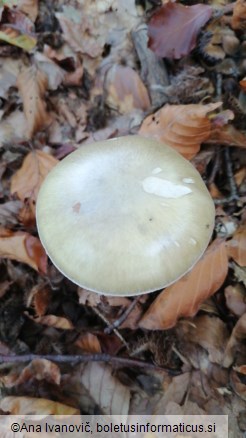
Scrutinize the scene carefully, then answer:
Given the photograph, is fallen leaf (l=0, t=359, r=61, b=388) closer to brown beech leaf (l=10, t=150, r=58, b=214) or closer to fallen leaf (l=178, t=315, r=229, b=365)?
fallen leaf (l=178, t=315, r=229, b=365)

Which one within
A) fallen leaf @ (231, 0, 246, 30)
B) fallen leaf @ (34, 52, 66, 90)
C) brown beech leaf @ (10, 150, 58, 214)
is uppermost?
fallen leaf @ (231, 0, 246, 30)

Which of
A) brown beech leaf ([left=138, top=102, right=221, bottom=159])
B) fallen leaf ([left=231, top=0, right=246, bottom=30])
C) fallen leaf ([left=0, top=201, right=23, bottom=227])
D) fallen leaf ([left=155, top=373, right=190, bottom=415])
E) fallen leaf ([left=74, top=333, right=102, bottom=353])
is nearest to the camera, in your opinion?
fallen leaf ([left=155, top=373, right=190, bottom=415])

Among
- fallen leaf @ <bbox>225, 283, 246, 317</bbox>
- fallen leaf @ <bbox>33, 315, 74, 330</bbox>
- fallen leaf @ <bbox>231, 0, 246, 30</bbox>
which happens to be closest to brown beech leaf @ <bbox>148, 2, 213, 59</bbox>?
fallen leaf @ <bbox>231, 0, 246, 30</bbox>

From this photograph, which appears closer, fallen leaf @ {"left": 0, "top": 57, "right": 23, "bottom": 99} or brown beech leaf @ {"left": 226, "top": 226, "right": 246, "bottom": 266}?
brown beech leaf @ {"left": 226, "top": 226, "right": 246, "bottom": 266}

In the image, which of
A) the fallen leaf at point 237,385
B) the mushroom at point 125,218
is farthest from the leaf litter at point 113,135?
the mushroom at point 125,218

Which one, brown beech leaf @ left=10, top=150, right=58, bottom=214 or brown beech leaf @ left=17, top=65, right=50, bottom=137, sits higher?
brown beech leaf @ left=17, top=65, right=50, bottom=137

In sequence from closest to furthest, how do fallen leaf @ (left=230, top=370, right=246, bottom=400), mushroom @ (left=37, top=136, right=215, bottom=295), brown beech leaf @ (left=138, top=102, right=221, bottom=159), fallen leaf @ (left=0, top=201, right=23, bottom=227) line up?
mushroom @ (left=37, top=136, right=215, bottom=295)
fallen leaf @ (left=230, top=370, right=246, bottom=400)
brown beech leaf @ (left=138, top=102, right=221, bottom=159)
fallen leaf @ (left=0, top=201, right=23, bottom=227)
